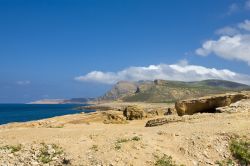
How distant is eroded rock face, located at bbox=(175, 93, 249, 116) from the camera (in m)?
32.0

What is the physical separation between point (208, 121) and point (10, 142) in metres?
10.8

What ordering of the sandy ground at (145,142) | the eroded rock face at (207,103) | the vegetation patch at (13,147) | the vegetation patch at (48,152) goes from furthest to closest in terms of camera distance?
1. the eroded rock face at (207,103)
2. the vegetation patch at (13,147)
3. the vegetation patch at (48,152)
4. the sandy ground at (145,142)

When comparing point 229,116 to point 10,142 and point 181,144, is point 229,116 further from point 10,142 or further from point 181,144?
point 10,142

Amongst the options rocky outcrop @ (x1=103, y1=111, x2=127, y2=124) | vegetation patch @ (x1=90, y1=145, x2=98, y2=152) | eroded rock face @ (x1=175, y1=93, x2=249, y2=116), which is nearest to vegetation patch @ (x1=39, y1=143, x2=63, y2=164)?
vegetation patch @ (x1=90, y1=145, x2=98, y2=152)

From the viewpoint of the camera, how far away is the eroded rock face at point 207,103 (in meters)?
32.0

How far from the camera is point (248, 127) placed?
20891 mm

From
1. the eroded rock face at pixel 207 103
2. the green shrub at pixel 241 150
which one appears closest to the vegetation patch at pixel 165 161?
the green shrub at pixel 241 150

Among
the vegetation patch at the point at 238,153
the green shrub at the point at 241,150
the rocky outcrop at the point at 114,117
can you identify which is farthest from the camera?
the rocky outcrop at the point at 114,117

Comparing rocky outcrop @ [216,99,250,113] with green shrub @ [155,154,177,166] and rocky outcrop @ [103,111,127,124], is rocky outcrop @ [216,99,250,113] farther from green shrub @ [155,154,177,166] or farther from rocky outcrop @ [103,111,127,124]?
rocky outcrop @ [103,111,127,124]

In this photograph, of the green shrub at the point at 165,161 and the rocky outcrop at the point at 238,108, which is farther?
the rocky outcrop at the point at 238,108

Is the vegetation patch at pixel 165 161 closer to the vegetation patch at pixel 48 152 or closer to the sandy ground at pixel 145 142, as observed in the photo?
the sandy ground at pixel 145 142

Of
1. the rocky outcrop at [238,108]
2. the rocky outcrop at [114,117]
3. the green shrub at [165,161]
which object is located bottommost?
the green shrub at [165,161]

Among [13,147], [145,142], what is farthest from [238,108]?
[13,147]

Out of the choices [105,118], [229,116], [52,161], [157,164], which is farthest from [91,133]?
[105,118]
